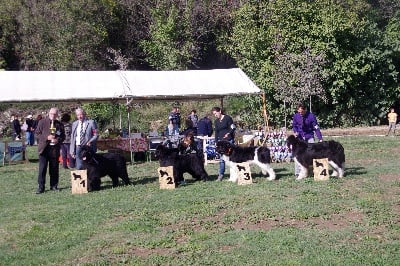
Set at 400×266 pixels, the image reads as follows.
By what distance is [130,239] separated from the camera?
24.7 ft

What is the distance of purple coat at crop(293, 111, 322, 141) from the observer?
12.2 m

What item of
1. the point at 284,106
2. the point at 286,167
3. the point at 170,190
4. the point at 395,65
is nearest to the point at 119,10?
the point at 284,106

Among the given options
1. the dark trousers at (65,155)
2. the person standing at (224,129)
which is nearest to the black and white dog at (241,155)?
the person standing at (224,129)

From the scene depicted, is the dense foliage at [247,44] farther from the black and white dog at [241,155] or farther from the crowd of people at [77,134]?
the black and white dog at [241,155]

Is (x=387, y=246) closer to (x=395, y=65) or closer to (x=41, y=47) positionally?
(x=395, y=65)

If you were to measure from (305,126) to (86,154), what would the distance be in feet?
14.9

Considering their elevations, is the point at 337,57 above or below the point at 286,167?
above

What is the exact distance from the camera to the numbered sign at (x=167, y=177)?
37.8 ft

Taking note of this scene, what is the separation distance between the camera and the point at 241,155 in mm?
11984

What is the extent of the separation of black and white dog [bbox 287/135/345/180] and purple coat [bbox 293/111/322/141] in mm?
468

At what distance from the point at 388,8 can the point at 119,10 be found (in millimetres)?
19880

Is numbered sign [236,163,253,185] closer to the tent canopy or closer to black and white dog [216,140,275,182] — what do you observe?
black and white dog [216,140,275,182]

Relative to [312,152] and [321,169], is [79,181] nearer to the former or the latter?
[312,152]

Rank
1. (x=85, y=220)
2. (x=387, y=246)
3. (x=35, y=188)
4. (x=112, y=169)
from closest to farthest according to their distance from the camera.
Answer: (x=387, y=246) → (x=85, y=220) → (x=112, y=169) → (x=35, y=188)
